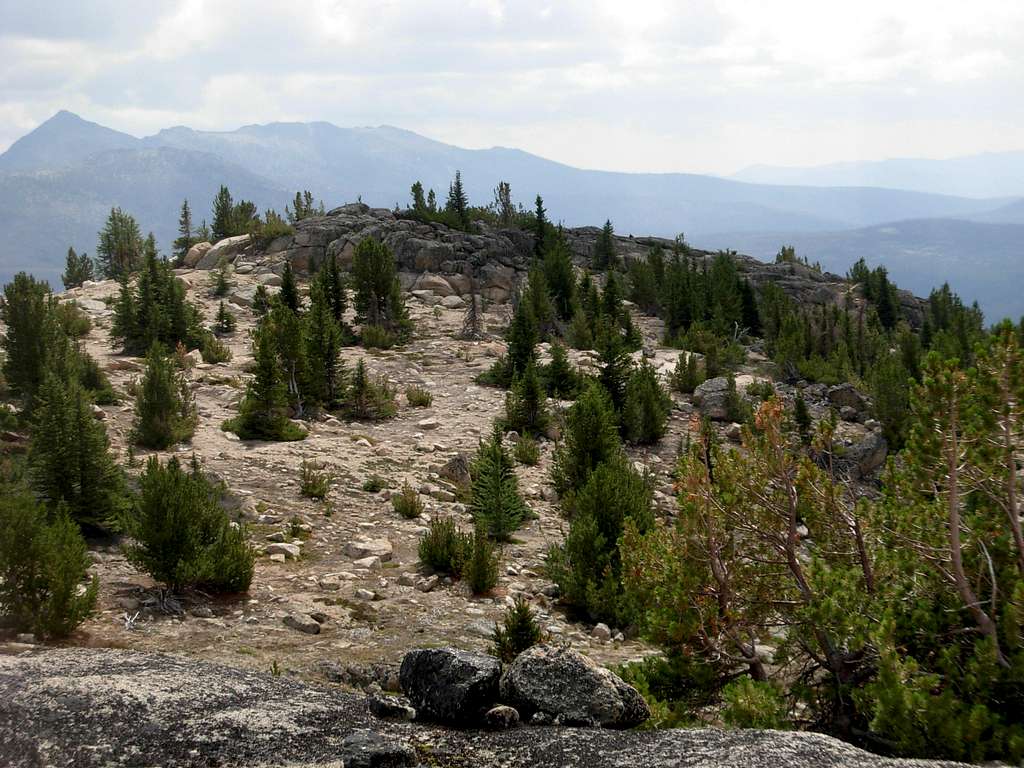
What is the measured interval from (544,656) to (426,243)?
41.0 metres

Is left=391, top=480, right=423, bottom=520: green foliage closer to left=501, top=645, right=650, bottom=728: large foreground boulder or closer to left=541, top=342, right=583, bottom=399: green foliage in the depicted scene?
left=501, top=645, right=650, bottom=728: large foreground boulder

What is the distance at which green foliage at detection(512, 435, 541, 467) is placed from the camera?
727 inches

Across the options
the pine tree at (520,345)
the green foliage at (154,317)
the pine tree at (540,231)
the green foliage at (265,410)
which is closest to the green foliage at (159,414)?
the green foliage at (265,410)

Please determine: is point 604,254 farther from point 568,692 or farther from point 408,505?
point 568,692

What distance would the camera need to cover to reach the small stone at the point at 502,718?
5.89 metres

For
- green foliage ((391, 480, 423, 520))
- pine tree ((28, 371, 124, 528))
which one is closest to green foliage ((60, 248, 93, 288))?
pine tree ((28, 371, 124, 528))

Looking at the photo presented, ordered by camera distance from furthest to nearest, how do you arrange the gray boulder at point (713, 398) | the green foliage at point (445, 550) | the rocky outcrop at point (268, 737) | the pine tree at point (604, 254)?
1. the pine tree at point (604, 254)
2. the gray boulder at point (713, 398)
3. the green foliage at point (445, 550)
4. the rocky outcrop at point (268, 737)

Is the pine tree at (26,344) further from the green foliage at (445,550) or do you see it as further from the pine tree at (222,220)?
the pine tree at (222,220)

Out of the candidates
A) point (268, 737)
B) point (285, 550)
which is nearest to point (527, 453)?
point (285, 550)

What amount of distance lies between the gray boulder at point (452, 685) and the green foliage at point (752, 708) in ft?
6.23

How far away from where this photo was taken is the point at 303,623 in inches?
359

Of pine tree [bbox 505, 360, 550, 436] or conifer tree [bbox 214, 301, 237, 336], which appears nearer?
pine tree [bbox 505, 360, 550, 436]

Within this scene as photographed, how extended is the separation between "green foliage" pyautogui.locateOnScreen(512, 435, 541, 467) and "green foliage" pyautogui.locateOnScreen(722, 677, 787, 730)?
475 inches

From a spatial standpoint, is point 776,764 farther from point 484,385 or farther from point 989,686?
point 484,385
